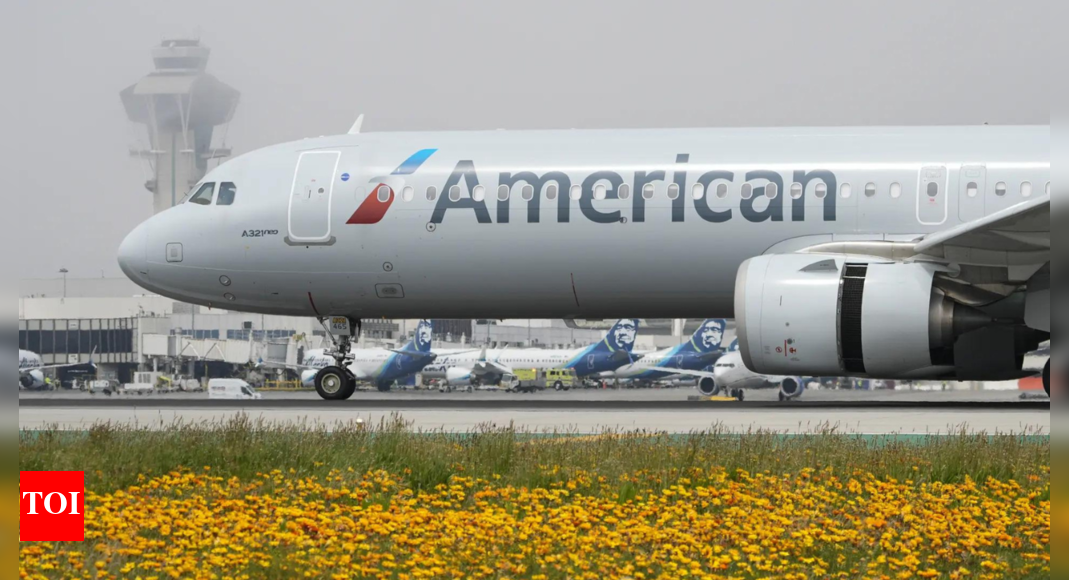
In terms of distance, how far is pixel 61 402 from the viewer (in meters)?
21.6

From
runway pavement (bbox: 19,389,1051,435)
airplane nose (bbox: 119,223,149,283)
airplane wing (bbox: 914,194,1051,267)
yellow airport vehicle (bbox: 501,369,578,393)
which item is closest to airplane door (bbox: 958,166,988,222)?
airplane wing (bbox: 914,194,1051,267)

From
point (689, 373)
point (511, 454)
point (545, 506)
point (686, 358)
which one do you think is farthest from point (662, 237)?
point (686, 358)

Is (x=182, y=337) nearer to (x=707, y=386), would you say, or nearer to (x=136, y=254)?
(x=707, y=386)

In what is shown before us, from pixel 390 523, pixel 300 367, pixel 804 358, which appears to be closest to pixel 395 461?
pixel 390 523

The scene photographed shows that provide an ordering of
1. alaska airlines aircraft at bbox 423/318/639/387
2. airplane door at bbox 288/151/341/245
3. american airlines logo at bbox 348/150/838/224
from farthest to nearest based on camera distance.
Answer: alaska airlines aircraft at bbox 423/318/639/387, airplane door at bbox 288/151/341/245, american airlines logo at bbox 348/150/838/224

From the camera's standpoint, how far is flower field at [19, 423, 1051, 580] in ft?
23.0

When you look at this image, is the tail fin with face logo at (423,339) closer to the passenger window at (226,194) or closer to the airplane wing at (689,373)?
the airplane wing at (689,373)

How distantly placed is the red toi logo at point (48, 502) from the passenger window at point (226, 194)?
15.0m

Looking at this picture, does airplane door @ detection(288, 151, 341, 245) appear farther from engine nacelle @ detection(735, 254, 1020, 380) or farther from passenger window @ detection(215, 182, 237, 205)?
engine nacelle @ detection(735, 254, 1020, 380)

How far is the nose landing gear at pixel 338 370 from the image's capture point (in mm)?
21359

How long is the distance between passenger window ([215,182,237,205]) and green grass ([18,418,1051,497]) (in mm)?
8691

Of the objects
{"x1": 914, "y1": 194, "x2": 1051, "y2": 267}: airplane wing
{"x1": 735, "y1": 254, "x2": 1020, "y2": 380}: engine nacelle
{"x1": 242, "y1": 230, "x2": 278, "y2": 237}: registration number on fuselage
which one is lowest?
{"x1": 735, "y1": 254, "x2": 1020, "y2": 380}: engine nacelle

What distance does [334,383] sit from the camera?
21375mm

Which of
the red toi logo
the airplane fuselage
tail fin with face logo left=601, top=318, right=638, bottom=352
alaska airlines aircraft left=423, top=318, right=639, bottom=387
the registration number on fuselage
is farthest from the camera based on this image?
alaska airlines aircraft left=423, top=318, right=639, bottom=387
